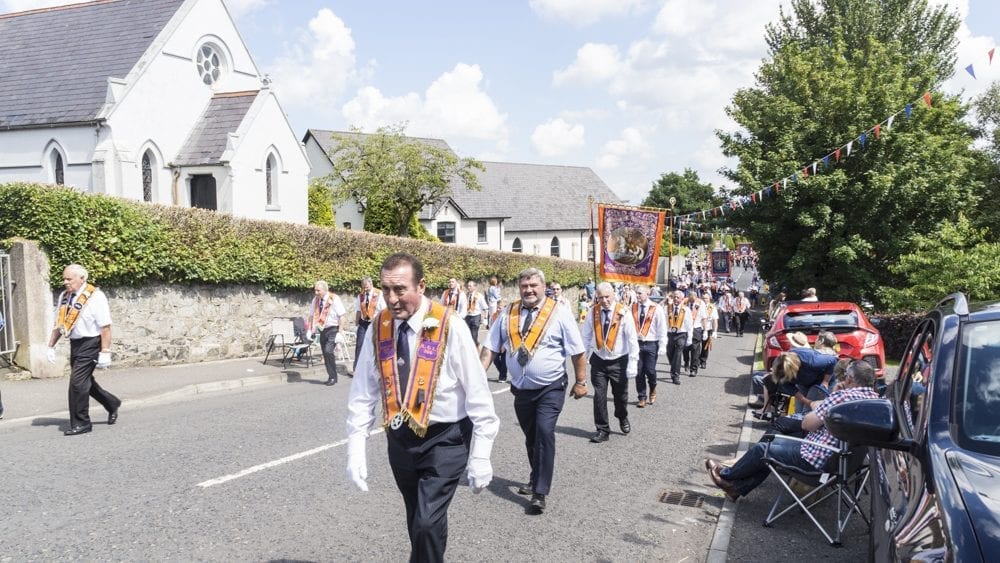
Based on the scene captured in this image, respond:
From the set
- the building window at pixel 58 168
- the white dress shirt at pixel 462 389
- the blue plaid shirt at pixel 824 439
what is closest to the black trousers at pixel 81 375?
the white dress shirt at pixel 462 389

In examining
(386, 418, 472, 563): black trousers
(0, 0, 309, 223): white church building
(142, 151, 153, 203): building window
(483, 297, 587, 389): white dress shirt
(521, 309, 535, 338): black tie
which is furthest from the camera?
(142, 151, 153, 203): building window

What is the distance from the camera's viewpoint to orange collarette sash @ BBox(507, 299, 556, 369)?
264 inches

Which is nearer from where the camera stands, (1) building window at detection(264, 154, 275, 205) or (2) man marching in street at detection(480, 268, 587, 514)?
(2) man marching in street at detection(480, 268, 587, 514)

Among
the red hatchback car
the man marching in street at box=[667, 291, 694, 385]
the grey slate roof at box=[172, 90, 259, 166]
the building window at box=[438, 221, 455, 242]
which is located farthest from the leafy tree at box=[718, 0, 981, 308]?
the building window at box=[438, 221, 455, 242]

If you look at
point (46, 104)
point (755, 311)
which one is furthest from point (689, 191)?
point (46, 104)

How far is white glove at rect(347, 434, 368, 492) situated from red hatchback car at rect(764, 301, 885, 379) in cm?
882

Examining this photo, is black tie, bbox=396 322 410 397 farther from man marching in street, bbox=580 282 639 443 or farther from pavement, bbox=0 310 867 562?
man marching in street, bbox=580 282 639 443

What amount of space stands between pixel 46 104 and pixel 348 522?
2699 centimetres

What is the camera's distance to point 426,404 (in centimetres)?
392

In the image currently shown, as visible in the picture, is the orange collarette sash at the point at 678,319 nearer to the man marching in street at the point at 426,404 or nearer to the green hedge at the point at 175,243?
the green hedge at the point at 175,243

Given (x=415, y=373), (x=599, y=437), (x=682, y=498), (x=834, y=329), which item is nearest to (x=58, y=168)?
(x=599, y=437)

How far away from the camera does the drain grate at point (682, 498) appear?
6652 mm

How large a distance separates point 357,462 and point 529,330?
3.06 m

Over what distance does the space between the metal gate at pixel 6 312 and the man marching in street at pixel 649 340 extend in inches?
406
